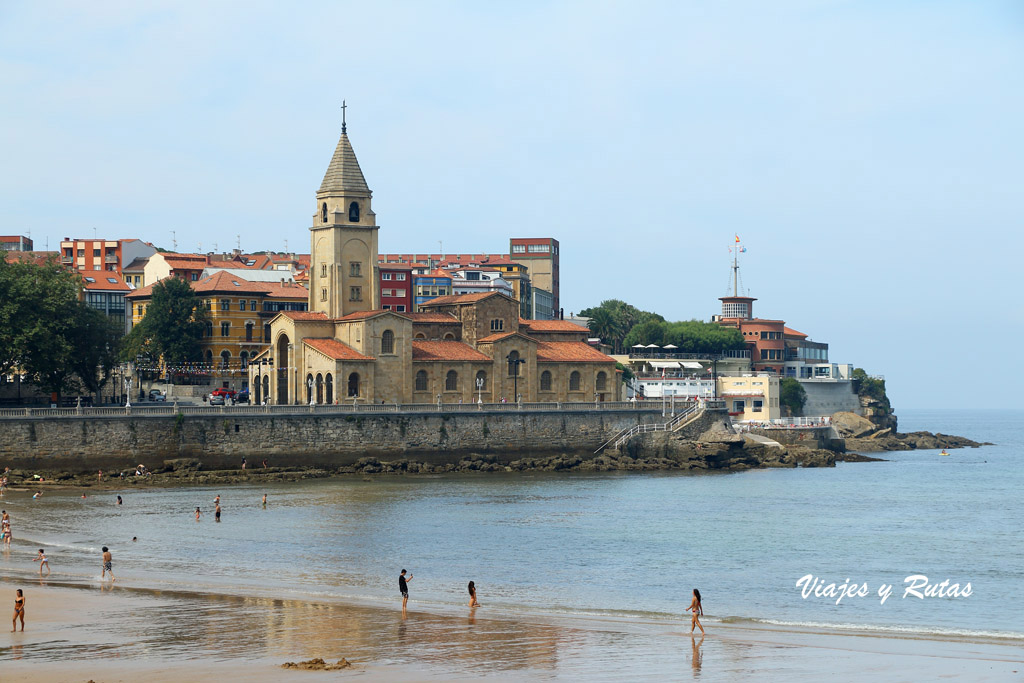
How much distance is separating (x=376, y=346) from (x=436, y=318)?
1014 centimetres

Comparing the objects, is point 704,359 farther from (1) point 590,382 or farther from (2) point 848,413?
(1) point 590,382

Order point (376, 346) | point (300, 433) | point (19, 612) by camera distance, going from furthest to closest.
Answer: point (376, 346) < point (300, 433) < point (19, 612)

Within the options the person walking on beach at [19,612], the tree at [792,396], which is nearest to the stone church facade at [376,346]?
the tree at [792,396]

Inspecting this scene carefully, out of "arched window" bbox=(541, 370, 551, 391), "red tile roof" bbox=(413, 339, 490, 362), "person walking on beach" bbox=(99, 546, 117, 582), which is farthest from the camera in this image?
"arched window" bbox=(541, 370, 551, 391)

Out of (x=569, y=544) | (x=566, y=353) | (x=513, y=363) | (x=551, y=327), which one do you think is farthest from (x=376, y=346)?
(x=569, y=544)

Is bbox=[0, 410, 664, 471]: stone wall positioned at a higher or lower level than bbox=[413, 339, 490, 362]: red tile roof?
lower

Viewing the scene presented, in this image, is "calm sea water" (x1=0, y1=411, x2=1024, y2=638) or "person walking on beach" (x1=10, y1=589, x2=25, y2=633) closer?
"person walking on beach" (x1=10, y1=589, x2=25, y2=633)

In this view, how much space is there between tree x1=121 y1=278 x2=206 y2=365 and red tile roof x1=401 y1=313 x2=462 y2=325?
2305 cm

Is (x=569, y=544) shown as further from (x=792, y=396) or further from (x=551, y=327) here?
(x=792, y=396)

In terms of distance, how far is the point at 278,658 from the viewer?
3222 cm

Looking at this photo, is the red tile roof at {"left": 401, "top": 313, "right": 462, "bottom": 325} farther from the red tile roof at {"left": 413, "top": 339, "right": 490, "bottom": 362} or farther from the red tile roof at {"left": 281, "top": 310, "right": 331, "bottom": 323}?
the red tile roof at {"left": 281, "top": 310, "right": 331, "bottom": 323}

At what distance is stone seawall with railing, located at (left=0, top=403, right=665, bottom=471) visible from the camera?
7844 cm

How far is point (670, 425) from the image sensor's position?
99125mm

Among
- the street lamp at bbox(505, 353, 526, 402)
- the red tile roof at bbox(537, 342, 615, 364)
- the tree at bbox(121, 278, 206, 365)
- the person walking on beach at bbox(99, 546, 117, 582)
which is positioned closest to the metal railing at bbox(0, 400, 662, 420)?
the street lamp at bbox(505, 353, 526, 402)
